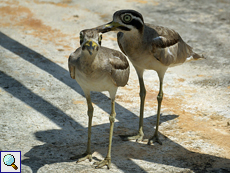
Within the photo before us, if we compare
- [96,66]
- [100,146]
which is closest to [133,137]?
[100,146]

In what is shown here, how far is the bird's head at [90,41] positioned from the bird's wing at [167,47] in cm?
125

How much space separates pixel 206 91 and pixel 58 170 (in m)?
3.54

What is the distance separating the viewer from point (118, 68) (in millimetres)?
4309

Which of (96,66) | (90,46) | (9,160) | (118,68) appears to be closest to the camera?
(90,46)

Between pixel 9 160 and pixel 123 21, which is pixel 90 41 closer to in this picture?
pixel 123 21

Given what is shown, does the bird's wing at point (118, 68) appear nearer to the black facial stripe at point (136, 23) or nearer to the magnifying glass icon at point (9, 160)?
the black facial stripe at point (136, 23)

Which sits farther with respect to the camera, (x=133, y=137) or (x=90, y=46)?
(x=133, y=137)

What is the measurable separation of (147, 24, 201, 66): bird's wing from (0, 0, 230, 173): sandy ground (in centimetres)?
110

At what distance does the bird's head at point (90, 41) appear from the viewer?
12.3ft

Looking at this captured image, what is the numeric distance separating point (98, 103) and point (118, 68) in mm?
2037

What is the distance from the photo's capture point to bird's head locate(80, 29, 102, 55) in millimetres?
3740

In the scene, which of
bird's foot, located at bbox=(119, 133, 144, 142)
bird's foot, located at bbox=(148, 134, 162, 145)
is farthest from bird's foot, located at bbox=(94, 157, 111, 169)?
bird's foot, located at bbox=(148, 134, 162, 145)

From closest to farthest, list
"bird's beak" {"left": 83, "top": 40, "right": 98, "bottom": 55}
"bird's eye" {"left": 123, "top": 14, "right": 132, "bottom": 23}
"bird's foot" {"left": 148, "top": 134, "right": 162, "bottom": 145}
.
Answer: "bird's beak" {"left": 83, "top": 40, "right": 98, "bottom": 55} → "bird's eye" {"left": 123, "top": 14, "right": 132, "bottom": 23} → "bird's foot" {"left": 148, "top": 134, "right": 162, "bottom": 145}

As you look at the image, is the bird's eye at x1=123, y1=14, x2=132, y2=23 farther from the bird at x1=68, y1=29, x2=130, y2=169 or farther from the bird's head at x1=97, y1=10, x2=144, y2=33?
the bird at x1=68, y1=29, x2=130, y2=169
